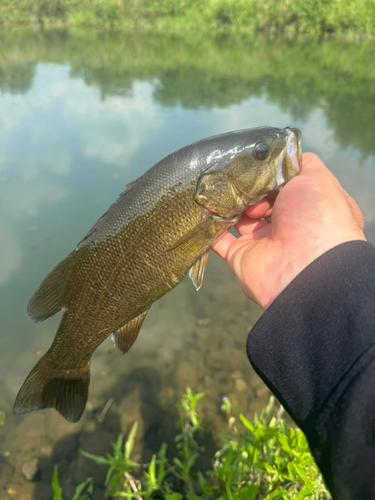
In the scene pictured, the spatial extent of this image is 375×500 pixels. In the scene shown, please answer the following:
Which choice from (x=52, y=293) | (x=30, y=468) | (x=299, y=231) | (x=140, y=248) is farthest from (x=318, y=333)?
(x=30, y=468)

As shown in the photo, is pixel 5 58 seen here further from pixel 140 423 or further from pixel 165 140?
pixel 140 423

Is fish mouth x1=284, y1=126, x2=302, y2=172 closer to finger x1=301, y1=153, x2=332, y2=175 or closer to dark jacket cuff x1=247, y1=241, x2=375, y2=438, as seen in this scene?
finger x1=301, y1=153, x2=332, y2=175

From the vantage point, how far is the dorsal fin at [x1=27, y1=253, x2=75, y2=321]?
1948mm

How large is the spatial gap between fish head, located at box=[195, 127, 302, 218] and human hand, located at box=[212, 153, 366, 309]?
0.14m

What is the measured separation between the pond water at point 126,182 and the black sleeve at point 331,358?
2.14 m

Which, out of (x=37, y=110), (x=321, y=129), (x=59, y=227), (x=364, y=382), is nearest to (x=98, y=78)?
(x=37, y=110)

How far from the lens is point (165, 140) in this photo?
29.9ft

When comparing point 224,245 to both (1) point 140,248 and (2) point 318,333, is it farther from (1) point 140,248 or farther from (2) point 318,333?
(2) point 318,333

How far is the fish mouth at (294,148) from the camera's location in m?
1.99

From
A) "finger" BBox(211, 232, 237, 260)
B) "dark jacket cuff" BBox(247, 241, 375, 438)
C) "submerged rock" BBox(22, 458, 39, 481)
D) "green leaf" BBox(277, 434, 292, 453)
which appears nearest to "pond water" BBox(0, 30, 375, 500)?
"submerged rock" BBox(22, 458, 39, 481)

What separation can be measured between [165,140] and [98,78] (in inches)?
371

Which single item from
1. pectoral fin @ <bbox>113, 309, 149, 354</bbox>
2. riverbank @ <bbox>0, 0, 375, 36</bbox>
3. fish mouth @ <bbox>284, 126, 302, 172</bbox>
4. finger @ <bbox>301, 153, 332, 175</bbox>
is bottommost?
pectoral fin @ <bbox>113, 309, 149, 354</bbox>

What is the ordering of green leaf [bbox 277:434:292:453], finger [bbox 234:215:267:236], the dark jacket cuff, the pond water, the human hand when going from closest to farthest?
the dark jacket cuff, the human hand, green leaf [bbox 277:434:292:453], finger [bbox 234:215:267:236], the pond water

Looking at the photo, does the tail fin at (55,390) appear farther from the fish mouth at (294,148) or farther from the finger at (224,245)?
the fish mouth at (294,148)
